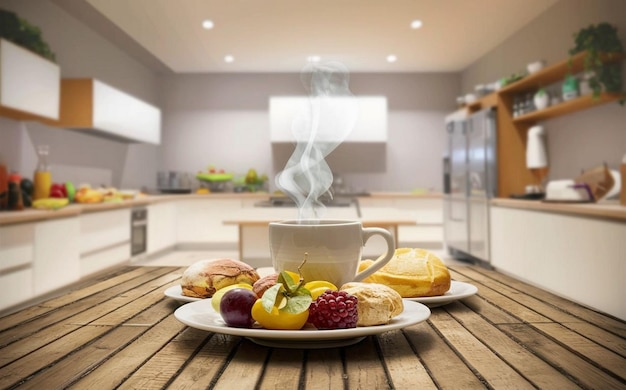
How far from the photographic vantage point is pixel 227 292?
0.60 m

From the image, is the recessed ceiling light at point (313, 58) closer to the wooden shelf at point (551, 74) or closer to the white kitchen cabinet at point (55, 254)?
the wooden shelf at point (551, 74)

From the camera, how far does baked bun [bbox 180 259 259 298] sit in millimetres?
766

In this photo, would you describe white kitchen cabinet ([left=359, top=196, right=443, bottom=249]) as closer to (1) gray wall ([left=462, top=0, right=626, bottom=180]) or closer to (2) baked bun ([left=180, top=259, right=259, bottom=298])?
(1) gray wall ([left=462, top=0, right=626, bottom=180])

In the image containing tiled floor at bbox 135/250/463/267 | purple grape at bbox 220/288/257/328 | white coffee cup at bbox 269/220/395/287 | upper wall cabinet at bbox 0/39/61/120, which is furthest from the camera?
tiled floor at bbox 135/250/463/267

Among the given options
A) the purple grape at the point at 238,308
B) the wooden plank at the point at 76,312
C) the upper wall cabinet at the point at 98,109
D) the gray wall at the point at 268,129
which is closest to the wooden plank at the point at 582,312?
the purple grape at the point at 238,308

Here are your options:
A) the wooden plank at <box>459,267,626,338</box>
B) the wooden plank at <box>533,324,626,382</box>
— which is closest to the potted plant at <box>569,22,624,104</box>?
the wooden plank at <box>459,267,626,338</box>

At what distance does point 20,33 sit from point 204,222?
3.42 meters

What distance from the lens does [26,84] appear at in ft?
11.4

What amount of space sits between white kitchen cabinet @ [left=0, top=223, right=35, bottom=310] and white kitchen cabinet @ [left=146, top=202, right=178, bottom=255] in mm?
2370

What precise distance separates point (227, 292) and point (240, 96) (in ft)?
22.9

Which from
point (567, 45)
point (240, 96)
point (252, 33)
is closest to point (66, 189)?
point (252, 33)

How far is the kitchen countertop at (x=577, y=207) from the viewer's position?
2.68 meters

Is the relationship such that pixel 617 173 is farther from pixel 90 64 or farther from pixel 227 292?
pixel 90 64

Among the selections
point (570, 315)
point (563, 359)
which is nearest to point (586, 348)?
point (563, 359)
